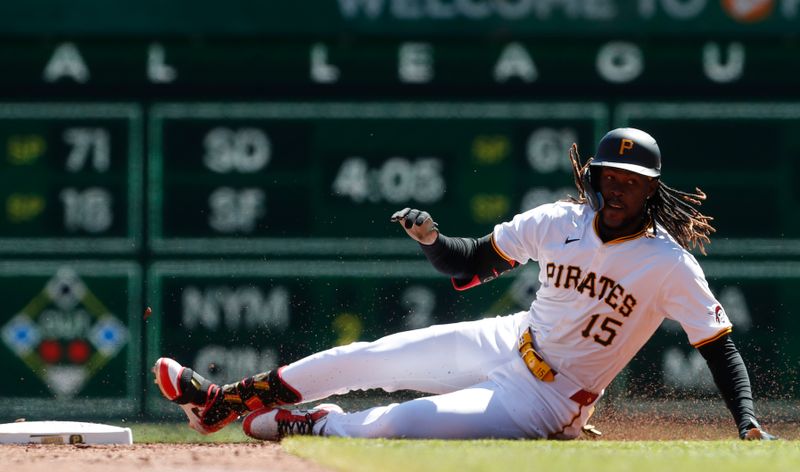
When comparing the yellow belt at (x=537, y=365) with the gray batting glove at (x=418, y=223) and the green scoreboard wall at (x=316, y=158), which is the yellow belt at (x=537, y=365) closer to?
the gray batting glove at (x=418, y=223)

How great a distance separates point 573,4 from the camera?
27.4ft

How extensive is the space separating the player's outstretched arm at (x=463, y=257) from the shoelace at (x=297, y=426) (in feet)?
2.61

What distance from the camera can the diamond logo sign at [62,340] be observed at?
326 inches

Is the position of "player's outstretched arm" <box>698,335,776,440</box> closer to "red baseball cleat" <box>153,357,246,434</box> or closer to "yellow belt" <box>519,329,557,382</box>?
"yellow belt" <box>519,329,557,382</box>

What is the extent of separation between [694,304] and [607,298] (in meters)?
0.33

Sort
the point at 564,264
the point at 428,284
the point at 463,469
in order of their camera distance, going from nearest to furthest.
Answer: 1. the point at 463,469
2. the point at 564,264
3. the point at 428,284

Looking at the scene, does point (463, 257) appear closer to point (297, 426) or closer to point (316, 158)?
point (297, 426)

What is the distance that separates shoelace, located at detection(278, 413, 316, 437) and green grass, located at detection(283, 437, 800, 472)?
6.6 inches

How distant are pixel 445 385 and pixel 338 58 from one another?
230 centimetres

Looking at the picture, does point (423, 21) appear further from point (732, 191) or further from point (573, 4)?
point (732, 191)

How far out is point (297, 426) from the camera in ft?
21.9

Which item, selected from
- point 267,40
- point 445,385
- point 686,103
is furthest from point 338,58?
point 445,385

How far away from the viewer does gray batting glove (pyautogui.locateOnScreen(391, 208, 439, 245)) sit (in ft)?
20.9

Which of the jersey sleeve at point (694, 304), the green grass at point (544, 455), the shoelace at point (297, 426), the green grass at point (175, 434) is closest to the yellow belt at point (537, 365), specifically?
the green grass at point (544, 455)
